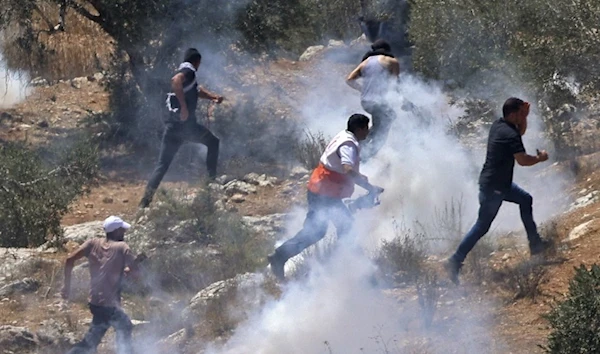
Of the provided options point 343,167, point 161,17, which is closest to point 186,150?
point 161,17

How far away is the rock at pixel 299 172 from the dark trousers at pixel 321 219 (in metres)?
4.62

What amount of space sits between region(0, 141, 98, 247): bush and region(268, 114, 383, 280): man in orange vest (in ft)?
12.7

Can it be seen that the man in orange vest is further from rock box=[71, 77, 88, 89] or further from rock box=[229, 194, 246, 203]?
rock box=[71, 77, 88, 89]

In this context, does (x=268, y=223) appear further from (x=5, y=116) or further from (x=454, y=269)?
(x=5, y=116)

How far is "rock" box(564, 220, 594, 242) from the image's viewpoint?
830 cm

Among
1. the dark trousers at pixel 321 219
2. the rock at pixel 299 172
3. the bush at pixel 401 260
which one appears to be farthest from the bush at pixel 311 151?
the dark trousers at pixel 321 219

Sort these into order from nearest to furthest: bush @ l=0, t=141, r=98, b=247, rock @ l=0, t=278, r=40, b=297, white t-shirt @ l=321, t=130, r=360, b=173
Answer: white t-shirt @ l=321, t=130, r=360, b=173 → rock @ l=0, t=278, r=40, b=297 → bush @ l=0, t=141, r=98, b=247

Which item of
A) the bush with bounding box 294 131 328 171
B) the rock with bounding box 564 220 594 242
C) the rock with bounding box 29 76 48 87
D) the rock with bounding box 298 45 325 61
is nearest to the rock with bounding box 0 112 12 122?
the rock with bounding box 29 76 48 87

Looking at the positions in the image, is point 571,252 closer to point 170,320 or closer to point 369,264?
point 369,264

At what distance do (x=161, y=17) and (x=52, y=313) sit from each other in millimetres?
5888

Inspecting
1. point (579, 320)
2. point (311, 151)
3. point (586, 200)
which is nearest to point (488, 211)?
point (579, 320)

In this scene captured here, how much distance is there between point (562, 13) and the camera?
1070cm

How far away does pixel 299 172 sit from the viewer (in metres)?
12.9

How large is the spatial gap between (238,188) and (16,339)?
4.48m
